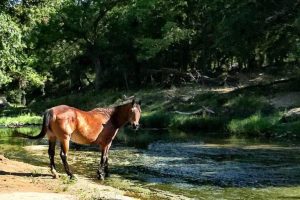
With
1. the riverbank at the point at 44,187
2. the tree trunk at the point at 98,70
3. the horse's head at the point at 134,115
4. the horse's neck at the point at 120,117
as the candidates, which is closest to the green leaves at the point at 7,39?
the riverbank at the point at 44,187

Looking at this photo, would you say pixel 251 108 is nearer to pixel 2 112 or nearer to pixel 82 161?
pixel 82 161

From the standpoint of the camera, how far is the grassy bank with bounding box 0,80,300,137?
32.0m

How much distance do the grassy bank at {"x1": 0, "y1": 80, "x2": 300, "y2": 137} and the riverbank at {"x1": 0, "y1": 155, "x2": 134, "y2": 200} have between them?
18.2 metres

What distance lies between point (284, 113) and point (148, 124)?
10849mm

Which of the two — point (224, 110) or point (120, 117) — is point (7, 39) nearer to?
point (120, 117)

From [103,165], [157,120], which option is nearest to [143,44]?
[157,120]

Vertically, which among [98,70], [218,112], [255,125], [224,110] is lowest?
[255,125]

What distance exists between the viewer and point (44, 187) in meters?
13.2

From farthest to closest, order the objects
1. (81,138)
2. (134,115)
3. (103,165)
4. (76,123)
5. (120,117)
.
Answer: (120,117)
(103,165)
(134,115)
(81,138)
(76,123)

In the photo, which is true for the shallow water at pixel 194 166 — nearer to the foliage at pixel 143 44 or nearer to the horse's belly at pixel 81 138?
the horse's belly at pixel 81 138

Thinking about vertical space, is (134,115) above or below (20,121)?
above

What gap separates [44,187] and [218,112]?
1095 inches

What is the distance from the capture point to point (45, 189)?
42.2ft

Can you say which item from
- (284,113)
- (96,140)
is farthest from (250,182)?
→ (284,113)
